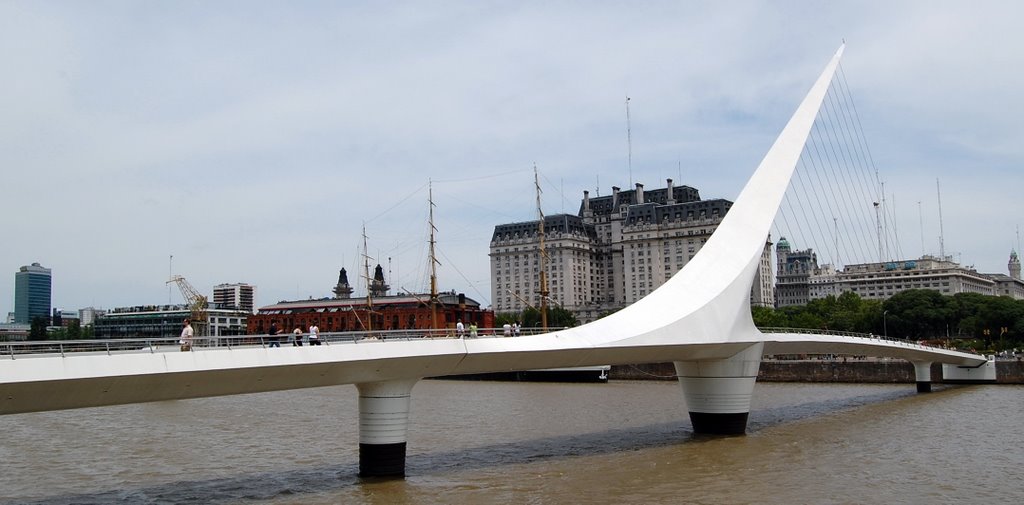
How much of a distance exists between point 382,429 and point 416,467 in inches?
86.3

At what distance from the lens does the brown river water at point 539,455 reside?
773 inches

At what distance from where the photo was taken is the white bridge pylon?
1608 centimetres

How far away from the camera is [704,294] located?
29672 millimetres

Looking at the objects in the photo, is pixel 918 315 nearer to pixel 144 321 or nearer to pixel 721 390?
pixel 721 390

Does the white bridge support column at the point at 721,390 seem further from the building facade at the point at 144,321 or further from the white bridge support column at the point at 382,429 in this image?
the building facade at the point at 144,321

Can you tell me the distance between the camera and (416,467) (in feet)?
75.3

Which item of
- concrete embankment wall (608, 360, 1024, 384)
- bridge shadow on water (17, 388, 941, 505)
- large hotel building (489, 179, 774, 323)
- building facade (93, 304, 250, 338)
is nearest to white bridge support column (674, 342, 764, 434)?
bridge shadow on water (17, 388, 941, 505)

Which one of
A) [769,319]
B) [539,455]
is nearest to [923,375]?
[539,455]

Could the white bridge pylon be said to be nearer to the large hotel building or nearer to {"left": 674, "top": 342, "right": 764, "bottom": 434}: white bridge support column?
{"left": 674, "top": 342, "right": 764, "bottom": 434}: white bridge support column

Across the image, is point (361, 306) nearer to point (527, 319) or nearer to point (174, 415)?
point (527, 319)

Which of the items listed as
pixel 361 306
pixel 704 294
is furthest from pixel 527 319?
pixel 704 294

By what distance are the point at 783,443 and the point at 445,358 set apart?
12.4 metres

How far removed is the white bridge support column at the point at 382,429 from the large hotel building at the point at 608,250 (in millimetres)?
111401

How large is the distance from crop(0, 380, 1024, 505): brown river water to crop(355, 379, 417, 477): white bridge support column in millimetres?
511
